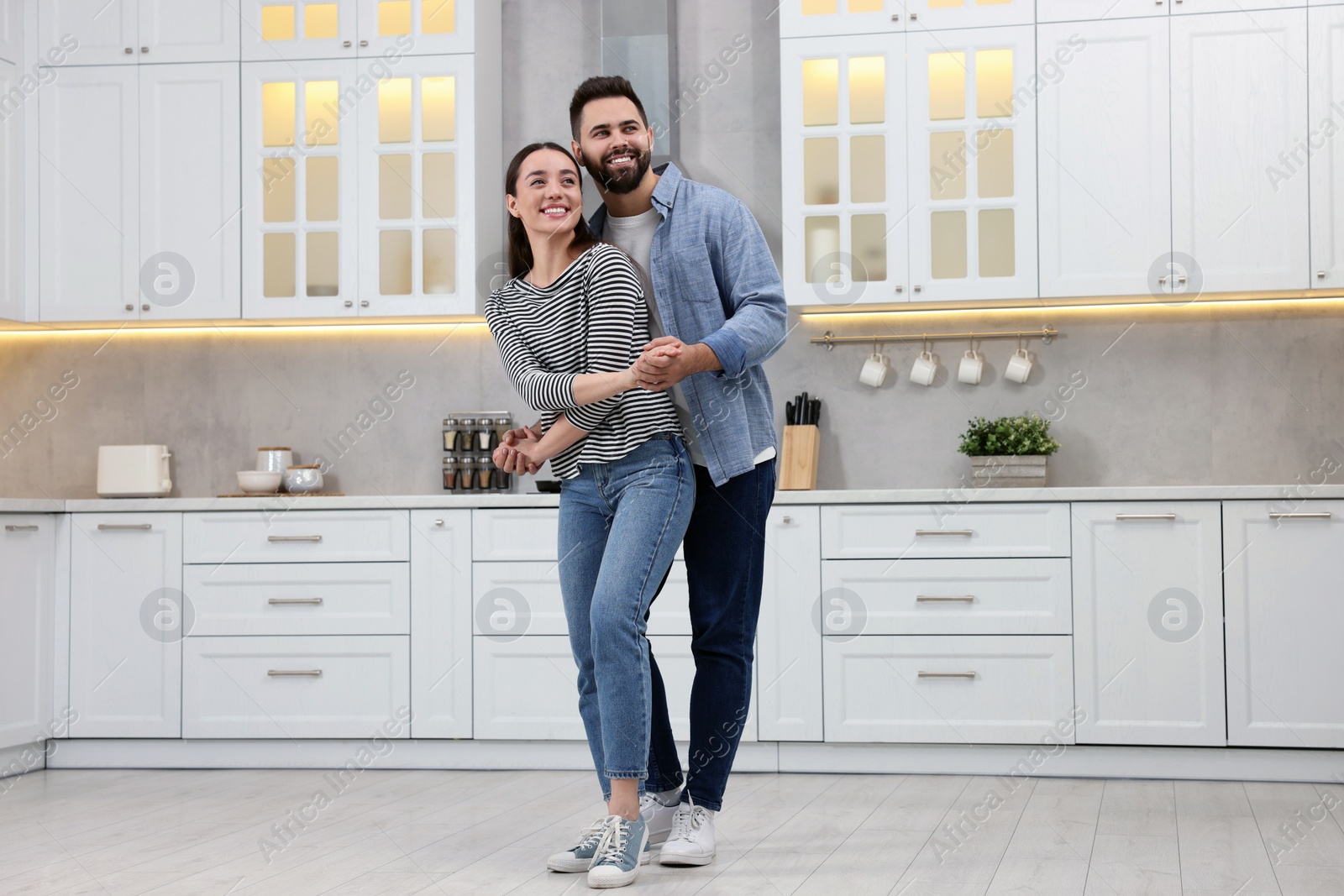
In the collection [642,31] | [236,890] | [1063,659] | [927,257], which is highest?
[642,31]

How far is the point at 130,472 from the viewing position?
3955mm

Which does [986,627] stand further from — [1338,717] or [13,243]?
[13,243]

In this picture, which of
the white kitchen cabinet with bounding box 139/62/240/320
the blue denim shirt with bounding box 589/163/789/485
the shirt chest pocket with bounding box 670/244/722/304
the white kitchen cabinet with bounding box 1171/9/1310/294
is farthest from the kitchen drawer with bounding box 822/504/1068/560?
the white kitchen cabinet with bounding box 139/62/240/320

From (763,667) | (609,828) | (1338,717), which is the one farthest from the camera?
(763,667)

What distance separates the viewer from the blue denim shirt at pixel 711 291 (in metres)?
2.17

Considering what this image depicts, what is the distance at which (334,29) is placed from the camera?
3.84 meters

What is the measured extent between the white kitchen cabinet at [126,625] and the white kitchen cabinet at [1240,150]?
307 cm

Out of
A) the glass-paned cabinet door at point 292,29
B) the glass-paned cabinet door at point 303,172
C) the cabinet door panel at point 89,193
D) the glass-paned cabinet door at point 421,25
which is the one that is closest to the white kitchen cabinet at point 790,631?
the glass-paned cabinet door at point 303,172

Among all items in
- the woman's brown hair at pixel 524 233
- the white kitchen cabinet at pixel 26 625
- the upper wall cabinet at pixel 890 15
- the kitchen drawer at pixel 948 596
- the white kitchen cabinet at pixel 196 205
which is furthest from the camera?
the white kitchen cabinet at pixel 196 205

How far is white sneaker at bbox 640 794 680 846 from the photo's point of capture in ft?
7.48

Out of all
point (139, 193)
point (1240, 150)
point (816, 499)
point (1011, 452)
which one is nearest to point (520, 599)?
point (816, 499)

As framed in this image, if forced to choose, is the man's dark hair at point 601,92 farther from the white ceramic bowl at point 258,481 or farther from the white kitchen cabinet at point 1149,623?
the white ceramic bowl at point 258,481

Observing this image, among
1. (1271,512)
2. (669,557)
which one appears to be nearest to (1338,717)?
(1271,512)

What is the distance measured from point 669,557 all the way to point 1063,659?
1585 mm
